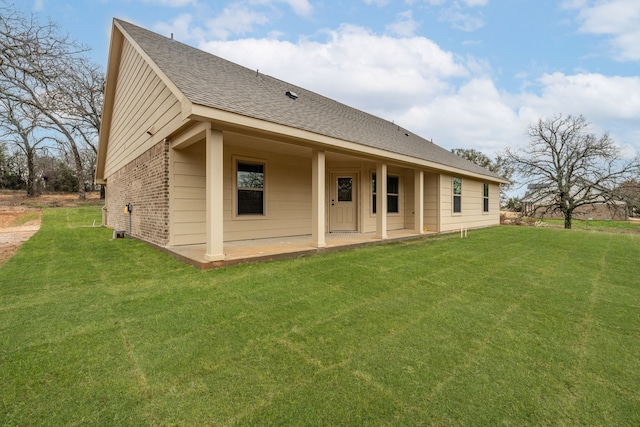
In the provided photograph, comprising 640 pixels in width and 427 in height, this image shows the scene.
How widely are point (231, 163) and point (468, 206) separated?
903cm

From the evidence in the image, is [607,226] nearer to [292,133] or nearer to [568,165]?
[568,165]

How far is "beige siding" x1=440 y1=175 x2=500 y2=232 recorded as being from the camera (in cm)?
953

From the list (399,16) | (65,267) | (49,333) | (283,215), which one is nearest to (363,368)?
(49,333)

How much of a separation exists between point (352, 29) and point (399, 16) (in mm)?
2114

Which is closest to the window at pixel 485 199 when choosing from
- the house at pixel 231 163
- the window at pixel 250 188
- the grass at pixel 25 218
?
the house at pixel 231 163

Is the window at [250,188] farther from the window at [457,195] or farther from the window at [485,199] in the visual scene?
the window at [485,199]

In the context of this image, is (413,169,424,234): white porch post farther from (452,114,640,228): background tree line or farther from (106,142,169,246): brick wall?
(452,114,640,228): background tree line

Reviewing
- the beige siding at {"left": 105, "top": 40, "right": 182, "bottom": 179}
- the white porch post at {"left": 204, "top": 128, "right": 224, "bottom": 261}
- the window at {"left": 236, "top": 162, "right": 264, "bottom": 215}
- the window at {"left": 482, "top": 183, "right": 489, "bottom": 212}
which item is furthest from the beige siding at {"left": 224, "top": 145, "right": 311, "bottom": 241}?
the window at {"left": 482, "top": 183, "right": 489, "bottom": 212}

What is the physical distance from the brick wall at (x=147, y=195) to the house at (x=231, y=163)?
25 mm

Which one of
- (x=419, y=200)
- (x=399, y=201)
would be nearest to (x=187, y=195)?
(x=419, y=200)

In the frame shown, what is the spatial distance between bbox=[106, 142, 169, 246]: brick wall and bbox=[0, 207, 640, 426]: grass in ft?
5.85

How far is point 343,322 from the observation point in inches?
103

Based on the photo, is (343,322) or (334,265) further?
(334,265)

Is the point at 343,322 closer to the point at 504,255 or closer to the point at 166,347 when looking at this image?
the point at 166,347
